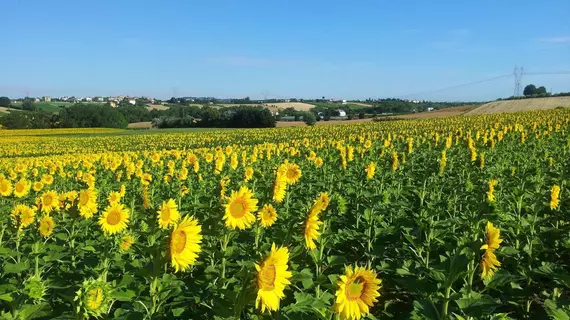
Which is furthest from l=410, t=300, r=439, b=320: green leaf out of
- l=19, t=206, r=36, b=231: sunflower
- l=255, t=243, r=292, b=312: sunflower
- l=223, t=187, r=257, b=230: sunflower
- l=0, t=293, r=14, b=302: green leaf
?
l=19, t=206, r=36, b=231: sunflower

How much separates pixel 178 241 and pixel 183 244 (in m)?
0.05

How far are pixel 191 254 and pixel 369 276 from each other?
38.1 inches

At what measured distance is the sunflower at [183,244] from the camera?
2359mm

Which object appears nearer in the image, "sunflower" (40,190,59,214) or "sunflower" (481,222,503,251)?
"sunflower" (481,222,503,251)

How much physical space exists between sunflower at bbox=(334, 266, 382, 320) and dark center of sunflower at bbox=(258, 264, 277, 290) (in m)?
0.35

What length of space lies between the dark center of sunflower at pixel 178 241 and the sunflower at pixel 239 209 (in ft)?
3.34

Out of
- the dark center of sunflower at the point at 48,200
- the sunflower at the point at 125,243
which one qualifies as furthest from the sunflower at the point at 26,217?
the sunflower at the point at 125,243

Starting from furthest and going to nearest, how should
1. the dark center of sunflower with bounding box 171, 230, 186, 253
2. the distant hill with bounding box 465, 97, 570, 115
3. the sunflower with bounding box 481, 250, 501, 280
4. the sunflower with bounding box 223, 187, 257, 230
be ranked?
the distant hill with bounding box 465, 97, 570, 115, the sunflower with bounding box 223, 187, 257, 230, the sunflower with bounding box 481, 250, 501, 280, the dark center of sunflower with bounding box 171, 230, 186, 253

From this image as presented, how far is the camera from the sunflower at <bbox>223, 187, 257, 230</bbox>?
348 cm

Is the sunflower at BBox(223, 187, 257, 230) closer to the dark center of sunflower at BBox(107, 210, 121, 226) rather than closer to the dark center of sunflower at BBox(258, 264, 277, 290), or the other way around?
the dark center of sunflower at BBox(258, 264, 277, 290)

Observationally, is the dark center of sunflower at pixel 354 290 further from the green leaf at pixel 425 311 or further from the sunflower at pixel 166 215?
the sunflower at pixel 166 215

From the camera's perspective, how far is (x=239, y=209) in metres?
3.53

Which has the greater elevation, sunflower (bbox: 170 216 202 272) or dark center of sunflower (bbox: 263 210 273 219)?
sunflower (bbox: 170 216 202 272)

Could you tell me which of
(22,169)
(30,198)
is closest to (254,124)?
(22,169)
